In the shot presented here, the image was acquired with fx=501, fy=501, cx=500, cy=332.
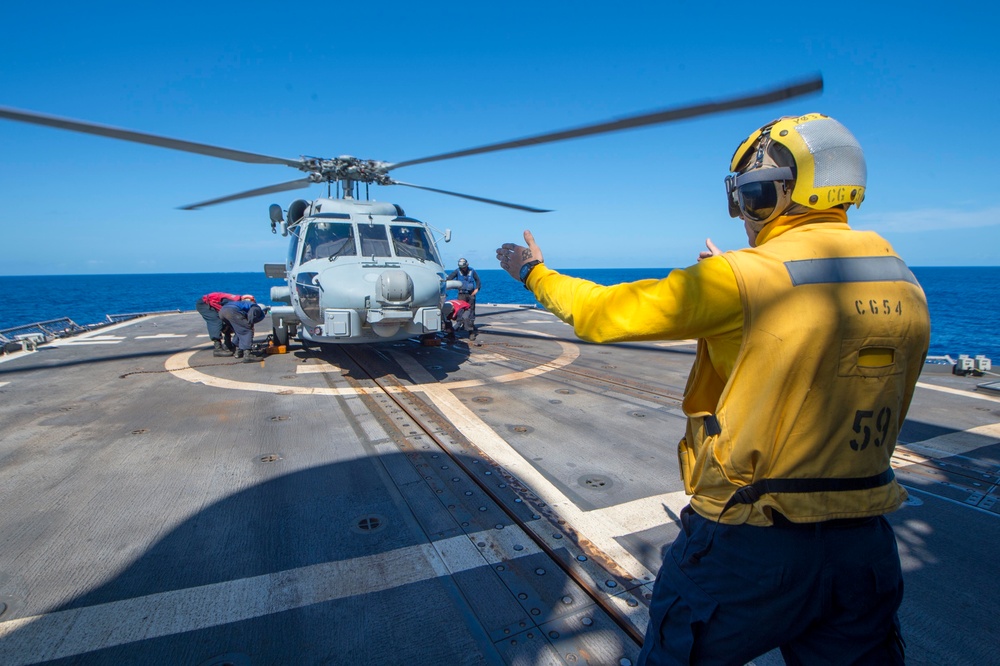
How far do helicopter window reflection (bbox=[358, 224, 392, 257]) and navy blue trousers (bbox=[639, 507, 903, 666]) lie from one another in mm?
8041

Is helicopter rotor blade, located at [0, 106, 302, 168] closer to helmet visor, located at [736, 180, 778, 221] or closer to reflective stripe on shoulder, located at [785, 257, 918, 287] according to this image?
helmet visor, located at [736, 180, 778, 221]

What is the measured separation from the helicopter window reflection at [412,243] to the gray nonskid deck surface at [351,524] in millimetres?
2988

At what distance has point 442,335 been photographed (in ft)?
42.8

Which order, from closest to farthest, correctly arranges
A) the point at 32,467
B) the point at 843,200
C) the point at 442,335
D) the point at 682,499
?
the point at 843,200 → the point at 682,499 → the point at 32,467 → the point at 442,335

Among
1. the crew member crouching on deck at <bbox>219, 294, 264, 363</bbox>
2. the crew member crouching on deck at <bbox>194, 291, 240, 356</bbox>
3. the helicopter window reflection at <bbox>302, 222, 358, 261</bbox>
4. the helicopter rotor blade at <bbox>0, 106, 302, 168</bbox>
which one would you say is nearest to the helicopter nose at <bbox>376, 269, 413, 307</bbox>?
the helicopter window reflection at <bbox>302, 222, 358, 261</bbox>

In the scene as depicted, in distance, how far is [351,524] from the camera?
3.69 metres

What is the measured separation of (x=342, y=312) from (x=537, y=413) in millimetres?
3297

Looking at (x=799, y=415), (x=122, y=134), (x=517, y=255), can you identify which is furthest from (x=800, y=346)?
(x=122, y=134)

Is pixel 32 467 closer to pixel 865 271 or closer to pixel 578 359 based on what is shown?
pixel 865 271

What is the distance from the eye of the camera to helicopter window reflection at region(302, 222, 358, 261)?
8.80 m

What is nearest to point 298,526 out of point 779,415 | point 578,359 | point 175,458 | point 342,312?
point 175,458

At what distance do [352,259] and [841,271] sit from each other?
778cm

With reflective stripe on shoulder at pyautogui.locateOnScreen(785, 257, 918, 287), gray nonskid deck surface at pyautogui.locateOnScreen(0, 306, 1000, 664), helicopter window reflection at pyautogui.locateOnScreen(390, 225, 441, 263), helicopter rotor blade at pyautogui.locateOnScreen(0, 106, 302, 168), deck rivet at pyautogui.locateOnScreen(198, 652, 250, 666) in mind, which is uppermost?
helicopter rotor blade at pyautogui.locateOnScreen(0, 106, 302, 168)

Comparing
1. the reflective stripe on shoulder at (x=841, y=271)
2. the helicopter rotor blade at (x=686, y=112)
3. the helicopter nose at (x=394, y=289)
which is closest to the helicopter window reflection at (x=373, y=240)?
the helicopter nose at (x=394, y=289)
